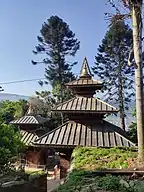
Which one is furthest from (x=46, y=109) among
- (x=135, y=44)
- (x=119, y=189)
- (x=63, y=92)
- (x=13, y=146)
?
(x=119, y=189)

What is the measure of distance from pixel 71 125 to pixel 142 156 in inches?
163

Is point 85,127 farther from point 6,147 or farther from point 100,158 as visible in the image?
point 6,147

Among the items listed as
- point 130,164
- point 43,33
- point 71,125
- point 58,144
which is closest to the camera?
point 130,164

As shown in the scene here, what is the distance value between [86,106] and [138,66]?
383 cm

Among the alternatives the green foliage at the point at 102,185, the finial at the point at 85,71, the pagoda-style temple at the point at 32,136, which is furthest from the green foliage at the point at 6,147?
the green foliage at the point at 102,185

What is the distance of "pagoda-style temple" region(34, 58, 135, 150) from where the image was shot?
908 centimetres

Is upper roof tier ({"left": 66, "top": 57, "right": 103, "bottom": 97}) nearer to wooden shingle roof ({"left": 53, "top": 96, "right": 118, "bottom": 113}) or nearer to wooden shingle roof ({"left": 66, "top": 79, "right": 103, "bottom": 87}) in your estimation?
wooden shingle roof ({"left": 66, "top": 79, "right": 103, "bottom": 87})

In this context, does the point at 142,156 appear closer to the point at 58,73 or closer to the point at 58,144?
the point at 58,144

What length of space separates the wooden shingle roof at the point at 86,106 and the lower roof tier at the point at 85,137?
22.5 inches

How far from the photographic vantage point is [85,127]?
9906 mm

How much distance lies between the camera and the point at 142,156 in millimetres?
6289

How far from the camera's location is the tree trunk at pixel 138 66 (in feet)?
20.8

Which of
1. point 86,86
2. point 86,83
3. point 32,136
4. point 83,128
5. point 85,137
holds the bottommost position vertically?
point 85,137

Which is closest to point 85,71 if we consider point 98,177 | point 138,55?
point 138,55
